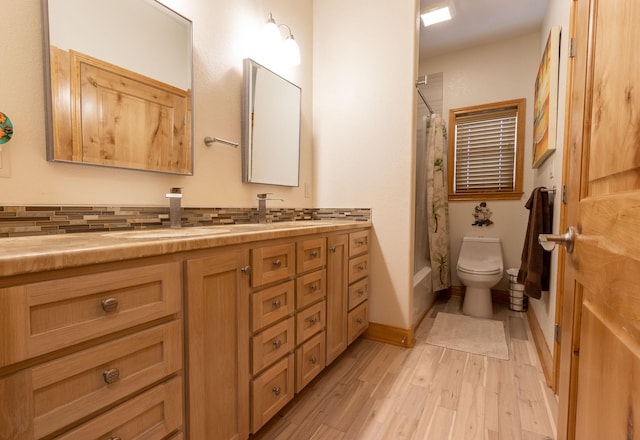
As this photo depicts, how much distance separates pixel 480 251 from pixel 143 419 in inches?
126

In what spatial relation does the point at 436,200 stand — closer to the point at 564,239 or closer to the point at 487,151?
the point at 487,151

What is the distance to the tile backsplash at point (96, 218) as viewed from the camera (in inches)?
36.9

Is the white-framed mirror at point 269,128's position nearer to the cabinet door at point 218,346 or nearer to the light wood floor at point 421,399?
the cabinet door at point 218,346

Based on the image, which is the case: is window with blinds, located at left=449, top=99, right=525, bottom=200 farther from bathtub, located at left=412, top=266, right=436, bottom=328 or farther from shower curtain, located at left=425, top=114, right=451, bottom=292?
bathtub, located at left=412, top=266, right=436, bottom=328

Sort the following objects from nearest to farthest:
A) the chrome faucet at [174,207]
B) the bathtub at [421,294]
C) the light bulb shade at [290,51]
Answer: the chrome faucet at [174,207], the light bulb shade at [290,51], the bathtub at [421,294]

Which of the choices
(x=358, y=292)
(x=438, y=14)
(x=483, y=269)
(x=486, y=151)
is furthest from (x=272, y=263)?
(x=486, y=151)

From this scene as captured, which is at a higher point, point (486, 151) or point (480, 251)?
point (486, 151)

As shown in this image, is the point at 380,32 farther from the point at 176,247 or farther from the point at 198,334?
the point at 198,334

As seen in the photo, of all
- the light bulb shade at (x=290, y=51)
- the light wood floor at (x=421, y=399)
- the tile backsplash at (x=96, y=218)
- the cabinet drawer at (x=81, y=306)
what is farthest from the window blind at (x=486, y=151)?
the cabinet drawer at (x=81, y=306)

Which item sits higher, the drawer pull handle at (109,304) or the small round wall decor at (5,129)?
the small round wall decor at (5,129)

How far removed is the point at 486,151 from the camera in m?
3.27

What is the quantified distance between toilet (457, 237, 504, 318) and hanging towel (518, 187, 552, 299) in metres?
0.65

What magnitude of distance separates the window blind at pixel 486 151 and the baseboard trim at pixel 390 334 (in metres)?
1.90

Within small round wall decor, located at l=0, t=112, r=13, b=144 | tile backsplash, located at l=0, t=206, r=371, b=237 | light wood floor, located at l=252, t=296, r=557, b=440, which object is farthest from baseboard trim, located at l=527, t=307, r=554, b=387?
small round wall decor, located at l=0, t=112, r=13, b=144
